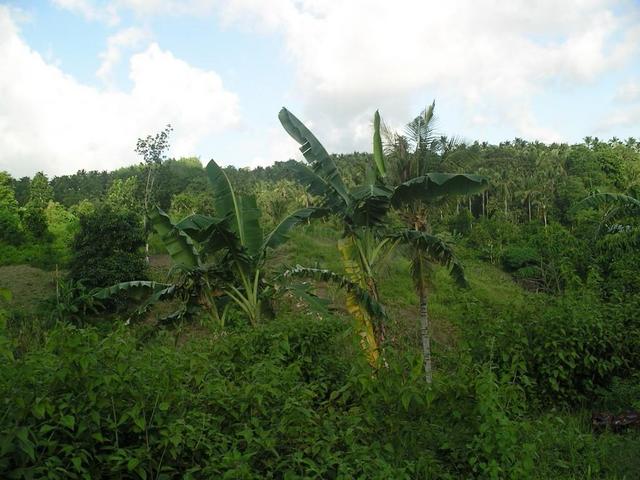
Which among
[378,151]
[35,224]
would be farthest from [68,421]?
[35,224]

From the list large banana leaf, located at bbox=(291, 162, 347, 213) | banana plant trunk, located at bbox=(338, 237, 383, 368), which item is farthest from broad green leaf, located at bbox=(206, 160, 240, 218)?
banana plant trunk, located at bbox=(338, 237, 383, 368)

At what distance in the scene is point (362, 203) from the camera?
9617 mm

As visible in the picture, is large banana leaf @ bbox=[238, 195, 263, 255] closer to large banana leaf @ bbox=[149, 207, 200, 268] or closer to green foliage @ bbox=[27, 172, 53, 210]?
large banana leaf @ bbox=[149, 207, 200, 268]

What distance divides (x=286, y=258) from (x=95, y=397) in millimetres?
19829

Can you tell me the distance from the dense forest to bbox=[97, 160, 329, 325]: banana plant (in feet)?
0.15

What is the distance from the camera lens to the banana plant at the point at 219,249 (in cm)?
1086

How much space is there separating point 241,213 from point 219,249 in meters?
0.87

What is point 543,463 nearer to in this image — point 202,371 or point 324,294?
point 202,371

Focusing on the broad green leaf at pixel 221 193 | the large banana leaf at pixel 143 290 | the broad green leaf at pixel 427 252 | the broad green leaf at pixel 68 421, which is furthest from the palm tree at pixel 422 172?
the broad green leaf at pixel 68 421

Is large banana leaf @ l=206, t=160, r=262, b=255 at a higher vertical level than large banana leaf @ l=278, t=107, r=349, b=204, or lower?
lower

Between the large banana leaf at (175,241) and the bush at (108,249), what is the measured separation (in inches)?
236

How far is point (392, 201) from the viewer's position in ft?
31.0

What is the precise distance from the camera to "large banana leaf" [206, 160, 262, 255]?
1109 centimetres

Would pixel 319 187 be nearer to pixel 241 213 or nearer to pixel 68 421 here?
pixel 241 213
